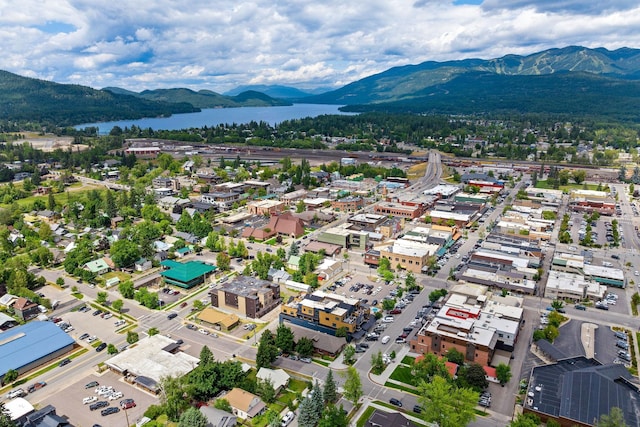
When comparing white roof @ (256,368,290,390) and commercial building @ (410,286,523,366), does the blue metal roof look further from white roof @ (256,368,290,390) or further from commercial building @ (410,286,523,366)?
commercial building @ (410,286,523,366)

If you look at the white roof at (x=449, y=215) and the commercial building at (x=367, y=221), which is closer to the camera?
the commercial building at (x=367, y=221)

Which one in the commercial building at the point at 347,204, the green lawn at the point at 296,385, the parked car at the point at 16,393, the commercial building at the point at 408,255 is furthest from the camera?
the commercial building at the point at 347,204

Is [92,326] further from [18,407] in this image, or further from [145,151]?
[145,151]

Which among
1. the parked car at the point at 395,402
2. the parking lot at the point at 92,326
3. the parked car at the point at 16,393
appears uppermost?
the parking lot at the point at 92,326

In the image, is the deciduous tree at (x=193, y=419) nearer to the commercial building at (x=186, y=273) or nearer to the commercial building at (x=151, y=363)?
the commercial building at (x=151, y=363)

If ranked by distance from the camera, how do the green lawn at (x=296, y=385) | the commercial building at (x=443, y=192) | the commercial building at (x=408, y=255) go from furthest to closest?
the commercial building at (x=443, y=192) < the commercial building at (x=408, y=255) < the green lawn at (x=296, y=385)

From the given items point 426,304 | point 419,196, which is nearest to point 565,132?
point 419,196

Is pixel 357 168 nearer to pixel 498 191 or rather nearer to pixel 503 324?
pixel 498 191

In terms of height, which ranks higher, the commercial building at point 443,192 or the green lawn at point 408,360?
the commercial building at point 443,192

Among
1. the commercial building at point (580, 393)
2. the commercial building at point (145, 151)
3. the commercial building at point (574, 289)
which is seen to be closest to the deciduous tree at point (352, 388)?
the commercial building at point (580, 393)
